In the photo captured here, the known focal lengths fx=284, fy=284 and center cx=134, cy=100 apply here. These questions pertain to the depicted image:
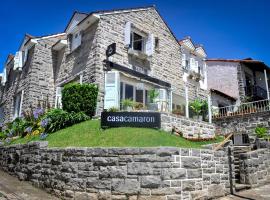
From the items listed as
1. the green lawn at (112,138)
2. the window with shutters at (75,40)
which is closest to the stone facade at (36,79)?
the window with shutters at (75,40)

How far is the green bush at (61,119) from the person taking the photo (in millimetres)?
12570

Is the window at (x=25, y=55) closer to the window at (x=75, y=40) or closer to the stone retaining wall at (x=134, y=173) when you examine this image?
the window at (x=75, y=40)

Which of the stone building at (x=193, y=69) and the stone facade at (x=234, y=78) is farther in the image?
the stone facade at (x=234, y=78)

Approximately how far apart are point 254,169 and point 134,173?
19.3ft

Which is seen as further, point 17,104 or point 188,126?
point 17,104

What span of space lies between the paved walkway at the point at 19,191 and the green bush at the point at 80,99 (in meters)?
4.38

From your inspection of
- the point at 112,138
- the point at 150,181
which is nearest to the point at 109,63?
the point at 112,138

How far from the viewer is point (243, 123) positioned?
60.8ft

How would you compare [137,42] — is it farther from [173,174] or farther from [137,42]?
[173,174]

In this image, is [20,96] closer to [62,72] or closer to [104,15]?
[62,72]

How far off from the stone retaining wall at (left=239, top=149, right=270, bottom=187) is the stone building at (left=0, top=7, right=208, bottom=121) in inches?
165

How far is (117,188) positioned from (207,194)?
8.95 ft

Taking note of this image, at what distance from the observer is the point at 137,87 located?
16688 millimetres

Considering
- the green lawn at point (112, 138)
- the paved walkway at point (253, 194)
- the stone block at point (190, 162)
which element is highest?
the green lawn at point (112, 138)
